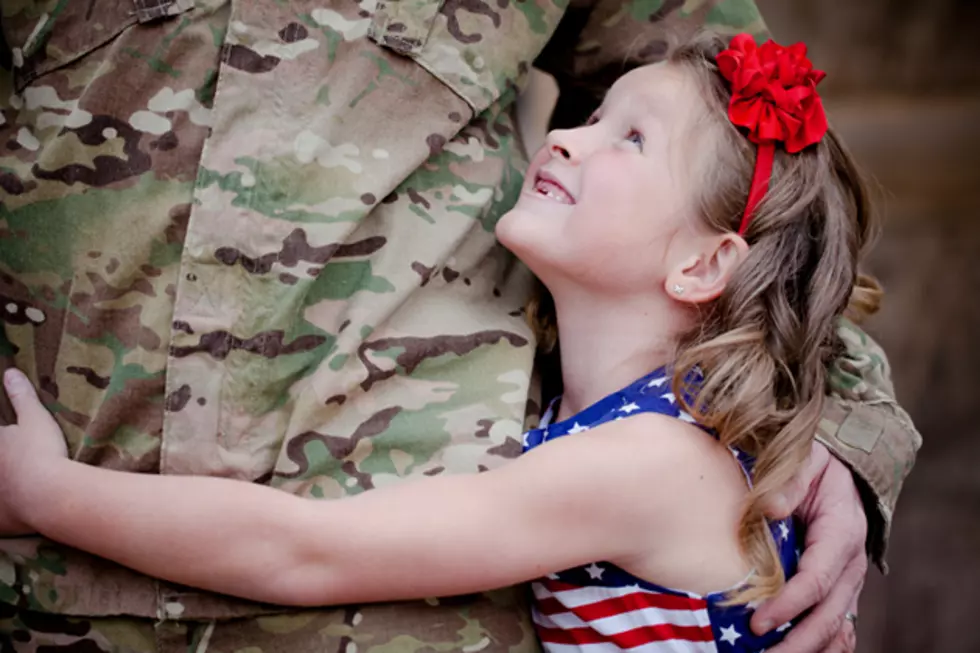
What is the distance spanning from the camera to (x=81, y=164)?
1305mm

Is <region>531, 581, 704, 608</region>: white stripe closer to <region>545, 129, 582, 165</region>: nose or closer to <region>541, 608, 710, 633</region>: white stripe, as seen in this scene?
<region>541, 608, 710, 633</region>: white stripe

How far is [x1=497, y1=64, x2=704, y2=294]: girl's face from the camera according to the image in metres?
1.45

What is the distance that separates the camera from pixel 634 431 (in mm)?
1330

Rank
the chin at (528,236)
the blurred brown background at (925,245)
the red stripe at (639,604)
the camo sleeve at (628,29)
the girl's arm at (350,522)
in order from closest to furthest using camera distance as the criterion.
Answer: the girl's arm at (350,522) → the red stripe at (639,604) → the chin at (528,236) → the camo sleeve at (628,29) → the blurred brown background at (925,245)

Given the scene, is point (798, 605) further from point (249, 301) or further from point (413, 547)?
point (249, 301)

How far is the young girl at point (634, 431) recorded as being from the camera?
4.08 ft

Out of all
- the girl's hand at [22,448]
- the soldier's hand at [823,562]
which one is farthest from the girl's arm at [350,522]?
the soldier's hand at [823,562]

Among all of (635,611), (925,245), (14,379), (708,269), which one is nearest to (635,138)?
(708,269)

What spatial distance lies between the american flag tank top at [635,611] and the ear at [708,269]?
0.13m

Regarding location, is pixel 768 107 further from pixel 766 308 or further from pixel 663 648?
pixel 663 648

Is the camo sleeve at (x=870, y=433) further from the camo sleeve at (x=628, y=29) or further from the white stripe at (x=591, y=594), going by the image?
the camo sleeve at (x=628, y=29)

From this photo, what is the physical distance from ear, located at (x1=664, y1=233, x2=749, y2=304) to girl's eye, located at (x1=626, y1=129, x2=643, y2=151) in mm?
162

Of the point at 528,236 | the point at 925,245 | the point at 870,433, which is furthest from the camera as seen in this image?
the point at 925,245

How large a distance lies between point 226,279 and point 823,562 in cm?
85
